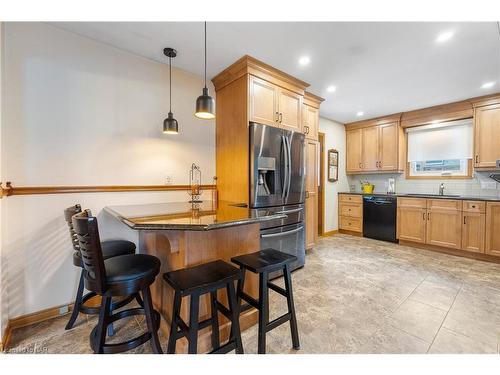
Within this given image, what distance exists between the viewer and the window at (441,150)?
3857 millimetres

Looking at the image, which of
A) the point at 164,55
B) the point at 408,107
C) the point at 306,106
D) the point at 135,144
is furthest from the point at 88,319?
the point at 408,107

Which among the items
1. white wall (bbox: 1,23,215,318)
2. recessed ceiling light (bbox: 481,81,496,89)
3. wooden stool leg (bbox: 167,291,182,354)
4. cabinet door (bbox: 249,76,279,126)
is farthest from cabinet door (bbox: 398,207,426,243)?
wooden stool leg (bbox: 167,291,182,354)

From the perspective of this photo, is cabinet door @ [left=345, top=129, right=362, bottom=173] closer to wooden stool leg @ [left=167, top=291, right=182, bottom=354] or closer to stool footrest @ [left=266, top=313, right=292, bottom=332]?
stool footrest @ [left=266, top=313, right=292, bottom=332]

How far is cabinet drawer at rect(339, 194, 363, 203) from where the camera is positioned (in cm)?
466

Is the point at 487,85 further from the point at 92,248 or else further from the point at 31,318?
the point at 31,318

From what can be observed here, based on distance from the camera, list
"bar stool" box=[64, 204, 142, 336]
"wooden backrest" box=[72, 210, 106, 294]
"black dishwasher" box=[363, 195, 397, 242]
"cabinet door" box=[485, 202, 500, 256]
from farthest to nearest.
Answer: "black dishwasher" box=[363, 195, 397, 242] < "cabinet door" box=[485, 202, 500, 256] < "bar stool" box=[64, 204, 142, 336] < "wooden backrest" box=[72, 210, 106, 294]

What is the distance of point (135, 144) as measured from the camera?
236 centimetres

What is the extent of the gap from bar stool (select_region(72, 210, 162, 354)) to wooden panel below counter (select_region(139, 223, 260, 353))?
190 mm

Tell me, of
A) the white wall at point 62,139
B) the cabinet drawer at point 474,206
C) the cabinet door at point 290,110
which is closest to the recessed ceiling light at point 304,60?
the cabinet door at point 290,110

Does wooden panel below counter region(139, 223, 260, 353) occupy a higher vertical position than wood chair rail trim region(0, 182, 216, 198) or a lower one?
lower

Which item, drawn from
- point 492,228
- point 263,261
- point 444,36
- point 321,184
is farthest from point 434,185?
point 263,261

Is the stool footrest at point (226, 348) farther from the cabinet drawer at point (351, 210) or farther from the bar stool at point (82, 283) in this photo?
the cabinet drawer at point (351, 210)

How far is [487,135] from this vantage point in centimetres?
340

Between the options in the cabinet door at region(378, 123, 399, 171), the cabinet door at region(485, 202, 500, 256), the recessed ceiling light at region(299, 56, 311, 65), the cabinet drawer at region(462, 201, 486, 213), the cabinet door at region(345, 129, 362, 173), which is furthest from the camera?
the cabinet door at region(345, 129, 362, 173)
